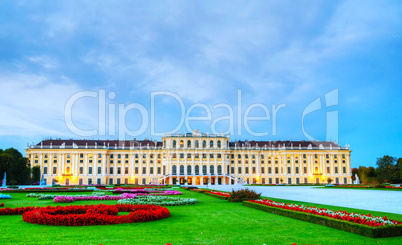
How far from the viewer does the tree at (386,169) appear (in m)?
42.3

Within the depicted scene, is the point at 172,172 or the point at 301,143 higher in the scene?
the point at 301,143

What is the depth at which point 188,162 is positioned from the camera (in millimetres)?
63219

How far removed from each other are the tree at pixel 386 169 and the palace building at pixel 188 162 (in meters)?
20.9

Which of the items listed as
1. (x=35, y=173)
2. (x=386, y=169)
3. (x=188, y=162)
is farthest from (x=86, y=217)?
(x=188, y=162)

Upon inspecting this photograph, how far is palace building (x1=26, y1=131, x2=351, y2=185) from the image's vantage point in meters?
61.4

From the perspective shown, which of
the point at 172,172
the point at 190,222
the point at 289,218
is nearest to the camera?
the point at 190,222

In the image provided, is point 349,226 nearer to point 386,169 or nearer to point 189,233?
point 189,233

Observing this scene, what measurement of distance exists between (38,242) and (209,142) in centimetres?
5824

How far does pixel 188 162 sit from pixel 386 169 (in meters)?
32.4

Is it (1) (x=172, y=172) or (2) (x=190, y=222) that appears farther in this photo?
(1) (x=172, y=172)

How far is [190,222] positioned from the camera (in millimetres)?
9828

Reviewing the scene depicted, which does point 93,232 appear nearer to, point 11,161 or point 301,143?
point 11,161

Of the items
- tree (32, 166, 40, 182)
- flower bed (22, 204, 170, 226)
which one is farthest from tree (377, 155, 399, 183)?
tree (32, 166, 40, 182)

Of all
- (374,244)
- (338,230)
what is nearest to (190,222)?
(338,230)
